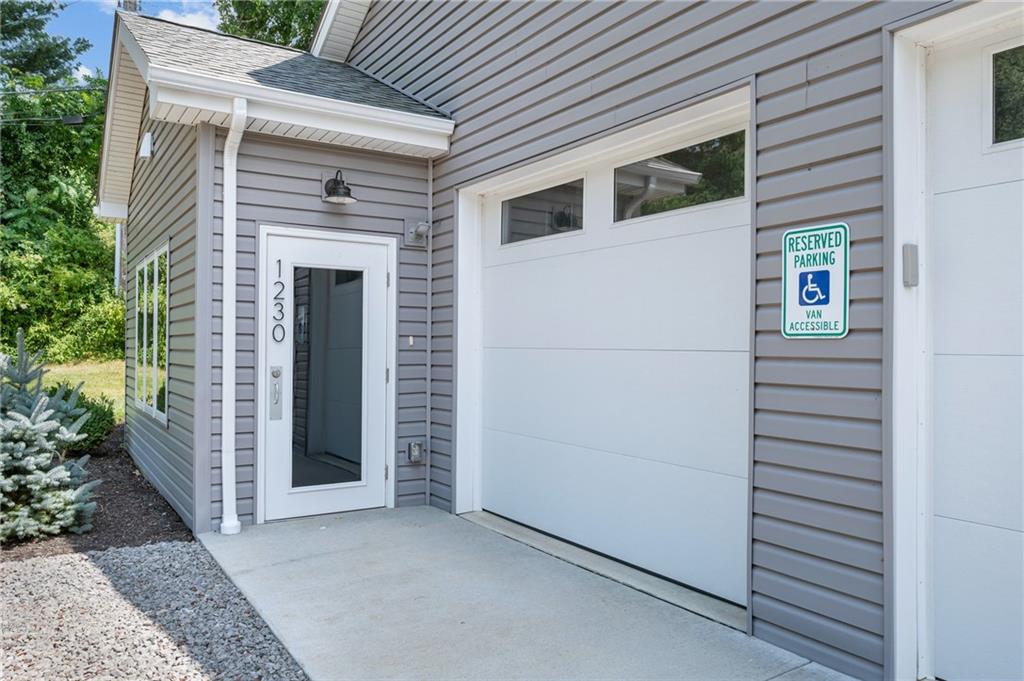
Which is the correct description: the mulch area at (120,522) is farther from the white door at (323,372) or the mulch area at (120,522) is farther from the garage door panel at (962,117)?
the garage door panel at (962,117)

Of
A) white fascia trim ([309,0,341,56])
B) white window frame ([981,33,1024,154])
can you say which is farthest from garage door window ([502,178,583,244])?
→ white fascia trim ([309,0,341,56])

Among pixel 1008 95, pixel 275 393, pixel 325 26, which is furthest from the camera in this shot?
pixel 325 26

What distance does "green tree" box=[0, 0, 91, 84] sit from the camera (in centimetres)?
1734

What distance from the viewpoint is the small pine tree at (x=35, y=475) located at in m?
4.45

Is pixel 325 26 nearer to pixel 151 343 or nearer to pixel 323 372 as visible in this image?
pixel 151 343

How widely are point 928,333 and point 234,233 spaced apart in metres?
4.03

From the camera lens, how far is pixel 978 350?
8.26ft

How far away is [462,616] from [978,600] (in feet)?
6.79

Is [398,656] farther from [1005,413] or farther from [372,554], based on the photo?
[1005,413]

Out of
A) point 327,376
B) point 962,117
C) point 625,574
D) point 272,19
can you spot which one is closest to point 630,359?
point 625,574

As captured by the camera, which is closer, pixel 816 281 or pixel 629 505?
pixel 816 281

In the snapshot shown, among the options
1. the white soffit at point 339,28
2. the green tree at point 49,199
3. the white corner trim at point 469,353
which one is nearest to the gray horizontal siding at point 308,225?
the white corner trim at point 469,353

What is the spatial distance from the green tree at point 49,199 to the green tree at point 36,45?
2cm

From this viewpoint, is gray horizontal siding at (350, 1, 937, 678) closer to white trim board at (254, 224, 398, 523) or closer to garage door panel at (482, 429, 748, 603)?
garage door panel at (482, 429, 748, 603)
